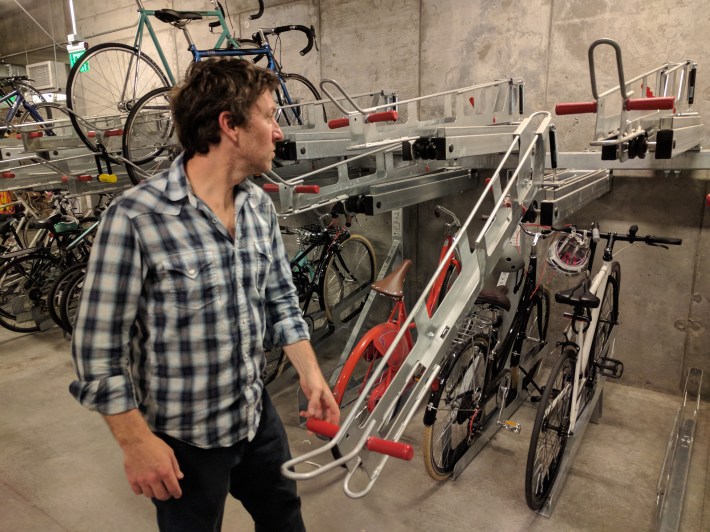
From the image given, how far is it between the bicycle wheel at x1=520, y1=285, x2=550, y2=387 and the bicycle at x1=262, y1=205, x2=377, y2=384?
1.29m

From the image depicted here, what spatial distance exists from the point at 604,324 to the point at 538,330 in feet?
1.42

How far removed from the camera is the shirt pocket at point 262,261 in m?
1.35

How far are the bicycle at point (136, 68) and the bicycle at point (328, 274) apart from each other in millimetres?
1214

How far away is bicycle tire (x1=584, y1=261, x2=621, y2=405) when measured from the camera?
2812 mm

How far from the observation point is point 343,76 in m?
4.33

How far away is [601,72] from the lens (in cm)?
329

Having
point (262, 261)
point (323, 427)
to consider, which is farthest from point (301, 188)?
point (323, 427)

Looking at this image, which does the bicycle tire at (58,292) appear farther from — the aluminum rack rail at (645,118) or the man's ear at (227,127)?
the aluminum rack rail at (645,118)

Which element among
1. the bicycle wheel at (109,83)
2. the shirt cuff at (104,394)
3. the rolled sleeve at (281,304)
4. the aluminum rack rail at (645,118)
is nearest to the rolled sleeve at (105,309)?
the shirt cuff at (104,394)

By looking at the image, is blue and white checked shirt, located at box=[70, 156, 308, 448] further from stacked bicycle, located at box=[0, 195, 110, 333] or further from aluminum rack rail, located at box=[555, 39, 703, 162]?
stacked bicycle, located at box=[0, 195, 110, 333]

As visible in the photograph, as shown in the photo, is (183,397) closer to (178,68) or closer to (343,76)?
(343,76)

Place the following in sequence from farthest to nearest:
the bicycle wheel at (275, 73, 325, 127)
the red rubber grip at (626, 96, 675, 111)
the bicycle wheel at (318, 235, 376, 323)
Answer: the bicycle wheel at (275, 73, 325, 127) → the bicycle wheel at (318, 235, 376, 323) → the red rubber grip at (626, 96, 675, 111)

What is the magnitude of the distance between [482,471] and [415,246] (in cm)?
199

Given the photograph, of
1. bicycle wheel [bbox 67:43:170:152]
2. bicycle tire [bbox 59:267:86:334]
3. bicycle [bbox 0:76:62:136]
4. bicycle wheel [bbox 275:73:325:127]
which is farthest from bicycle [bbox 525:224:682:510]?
bicycle [bbox 0:76:62:136]
